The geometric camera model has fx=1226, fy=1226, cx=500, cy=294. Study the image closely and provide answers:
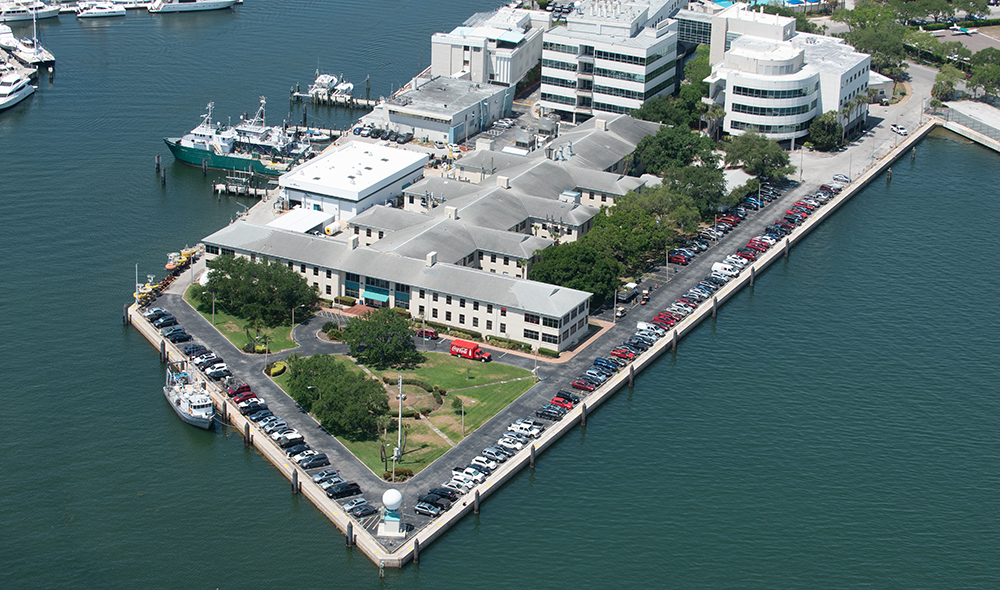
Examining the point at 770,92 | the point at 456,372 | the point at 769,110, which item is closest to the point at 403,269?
the point at 456,372

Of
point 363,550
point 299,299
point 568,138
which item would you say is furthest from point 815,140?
point 363,550

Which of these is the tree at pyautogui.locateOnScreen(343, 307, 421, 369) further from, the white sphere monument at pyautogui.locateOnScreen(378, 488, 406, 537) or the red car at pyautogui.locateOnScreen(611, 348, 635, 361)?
the white sphere monument at pyautogui.locateOnScreen(378, 488, 406, 537)

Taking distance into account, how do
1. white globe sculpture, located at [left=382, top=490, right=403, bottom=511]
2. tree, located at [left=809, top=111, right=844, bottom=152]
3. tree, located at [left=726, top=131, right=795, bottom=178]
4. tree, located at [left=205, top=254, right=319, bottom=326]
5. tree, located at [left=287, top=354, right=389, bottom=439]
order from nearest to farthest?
white globe sculpture, located at [left=382, top=490, right=403, bottom=511], tree, located at [left=287, top=354, right=389, bottom=439], tree, located at [left=205, top=254, right=319, bottom=326], tree, located at [left=726, top=131, right=795, bottom=178], tree, located at [left=809, top=111, right=844, bottom=152]

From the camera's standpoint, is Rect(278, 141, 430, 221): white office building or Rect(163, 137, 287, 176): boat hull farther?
Rect(163, 137, 287, 176): boat hull

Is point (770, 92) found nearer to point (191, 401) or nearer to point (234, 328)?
point (234, 328)

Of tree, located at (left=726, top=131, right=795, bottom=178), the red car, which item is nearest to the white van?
the red car

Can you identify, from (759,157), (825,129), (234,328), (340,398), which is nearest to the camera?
(340,398)

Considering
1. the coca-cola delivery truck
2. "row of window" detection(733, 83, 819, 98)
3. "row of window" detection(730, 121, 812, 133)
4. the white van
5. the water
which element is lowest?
the water

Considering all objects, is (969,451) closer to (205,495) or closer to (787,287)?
(787,287)
